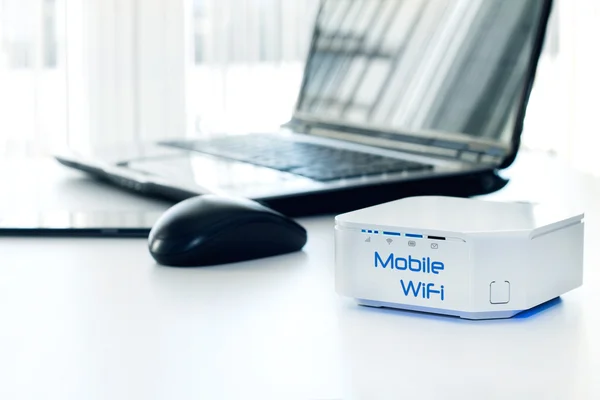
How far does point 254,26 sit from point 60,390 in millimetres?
2819

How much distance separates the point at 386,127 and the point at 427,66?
79mm

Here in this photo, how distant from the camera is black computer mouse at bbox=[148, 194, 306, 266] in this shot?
2.01 ft

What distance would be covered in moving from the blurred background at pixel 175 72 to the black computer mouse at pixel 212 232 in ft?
7.92

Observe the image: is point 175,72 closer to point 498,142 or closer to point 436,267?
point 498,142

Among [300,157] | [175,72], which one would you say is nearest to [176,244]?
[300,157]

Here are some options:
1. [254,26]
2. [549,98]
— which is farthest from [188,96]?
[549,98]

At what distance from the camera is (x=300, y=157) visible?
955 millimetres

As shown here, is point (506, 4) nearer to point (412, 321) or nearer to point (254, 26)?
point (412, 321)

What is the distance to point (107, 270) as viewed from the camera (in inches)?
24.6

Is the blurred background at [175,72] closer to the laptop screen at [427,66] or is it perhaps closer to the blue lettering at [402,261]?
the laptop screen at [427,66]

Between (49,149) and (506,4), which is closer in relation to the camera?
(506,4)

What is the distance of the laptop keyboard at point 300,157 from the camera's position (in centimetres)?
85

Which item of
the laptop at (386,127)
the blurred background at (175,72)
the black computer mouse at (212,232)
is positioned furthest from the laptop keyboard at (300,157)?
the blurred background at (175,72)

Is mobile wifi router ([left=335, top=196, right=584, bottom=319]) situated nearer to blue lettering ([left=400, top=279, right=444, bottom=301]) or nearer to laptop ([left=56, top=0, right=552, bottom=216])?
blue lettering ([left=400, top=279, right=444, bottom=301])
